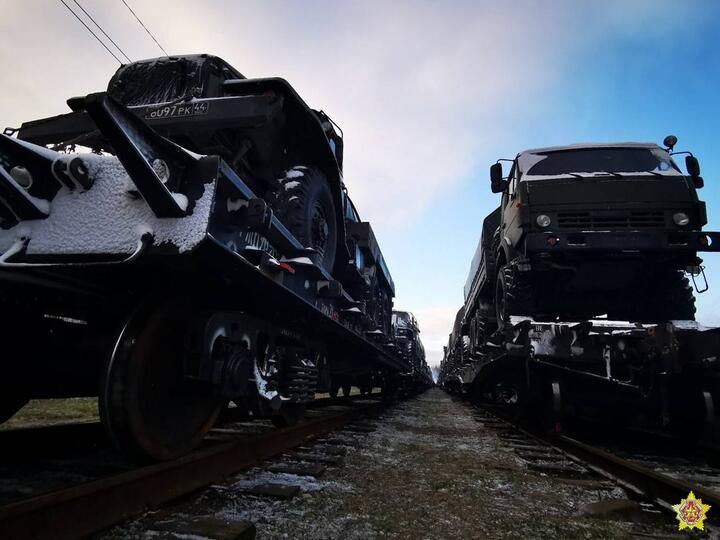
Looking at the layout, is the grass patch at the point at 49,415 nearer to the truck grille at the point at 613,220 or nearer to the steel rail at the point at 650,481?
the steel rail at the point at 650,481

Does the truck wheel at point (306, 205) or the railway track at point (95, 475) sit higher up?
the truck wheel at point (306, 205)

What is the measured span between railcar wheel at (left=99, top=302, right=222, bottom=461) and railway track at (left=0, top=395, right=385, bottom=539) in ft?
0.41

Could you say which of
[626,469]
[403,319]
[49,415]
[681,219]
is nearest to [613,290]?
[681,219]

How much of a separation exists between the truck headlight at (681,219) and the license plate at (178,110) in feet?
15.6

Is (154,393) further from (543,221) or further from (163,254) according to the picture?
(543,221)

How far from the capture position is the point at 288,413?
359 centimetres

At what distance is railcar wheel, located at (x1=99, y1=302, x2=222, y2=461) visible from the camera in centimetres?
195

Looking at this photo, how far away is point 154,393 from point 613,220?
186 inches

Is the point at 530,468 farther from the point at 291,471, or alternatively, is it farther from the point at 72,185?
the point at 72,185

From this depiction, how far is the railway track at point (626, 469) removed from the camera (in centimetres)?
226

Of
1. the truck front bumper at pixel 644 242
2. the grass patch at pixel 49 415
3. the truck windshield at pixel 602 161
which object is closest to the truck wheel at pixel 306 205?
the truck front bumper at pixel 644 242

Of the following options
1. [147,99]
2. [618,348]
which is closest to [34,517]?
[147,99]

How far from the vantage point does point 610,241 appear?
4.43 meters

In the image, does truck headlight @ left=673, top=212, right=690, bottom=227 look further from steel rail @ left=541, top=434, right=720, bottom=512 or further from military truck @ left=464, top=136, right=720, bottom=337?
steel rail @ left=541, top=434, right=720, bottom=512
